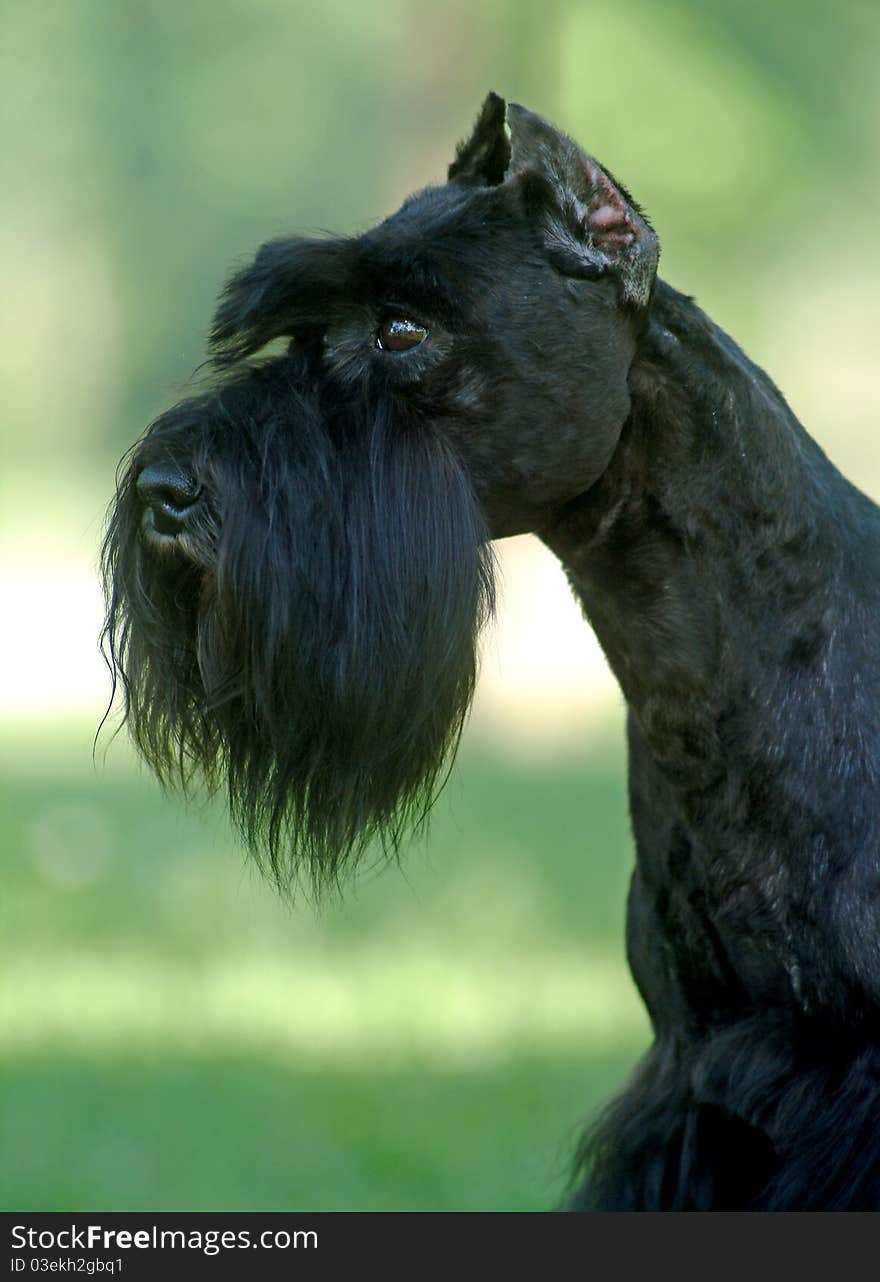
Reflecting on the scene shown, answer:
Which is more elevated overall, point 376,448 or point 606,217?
point 606,217

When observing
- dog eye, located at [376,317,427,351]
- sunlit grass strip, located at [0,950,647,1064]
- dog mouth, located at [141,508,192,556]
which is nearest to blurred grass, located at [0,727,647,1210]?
sunlit grass strip, located at [0,950,647,1064]

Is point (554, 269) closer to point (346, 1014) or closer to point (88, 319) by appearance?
point (346, 1014)

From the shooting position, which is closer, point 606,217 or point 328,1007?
point 606,217

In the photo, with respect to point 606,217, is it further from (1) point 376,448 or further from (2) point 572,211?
(1) point 376,448

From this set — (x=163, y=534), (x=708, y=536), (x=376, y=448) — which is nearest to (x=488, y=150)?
(x=376, y=448)

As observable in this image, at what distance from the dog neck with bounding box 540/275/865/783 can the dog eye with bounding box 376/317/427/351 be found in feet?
1.15

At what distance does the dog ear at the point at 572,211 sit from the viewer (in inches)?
91.0

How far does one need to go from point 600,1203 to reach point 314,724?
3.41 feet

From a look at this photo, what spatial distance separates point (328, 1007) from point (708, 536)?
2.39 m

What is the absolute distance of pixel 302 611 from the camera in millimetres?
2312

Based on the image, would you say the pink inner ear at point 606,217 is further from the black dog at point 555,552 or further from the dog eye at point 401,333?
the dog eye at point 401,333

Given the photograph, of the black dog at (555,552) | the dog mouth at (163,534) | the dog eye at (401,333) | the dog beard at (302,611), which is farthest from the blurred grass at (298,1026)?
the dog eye at (401,333)

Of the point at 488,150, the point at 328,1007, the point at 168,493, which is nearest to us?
the point at 168,493
